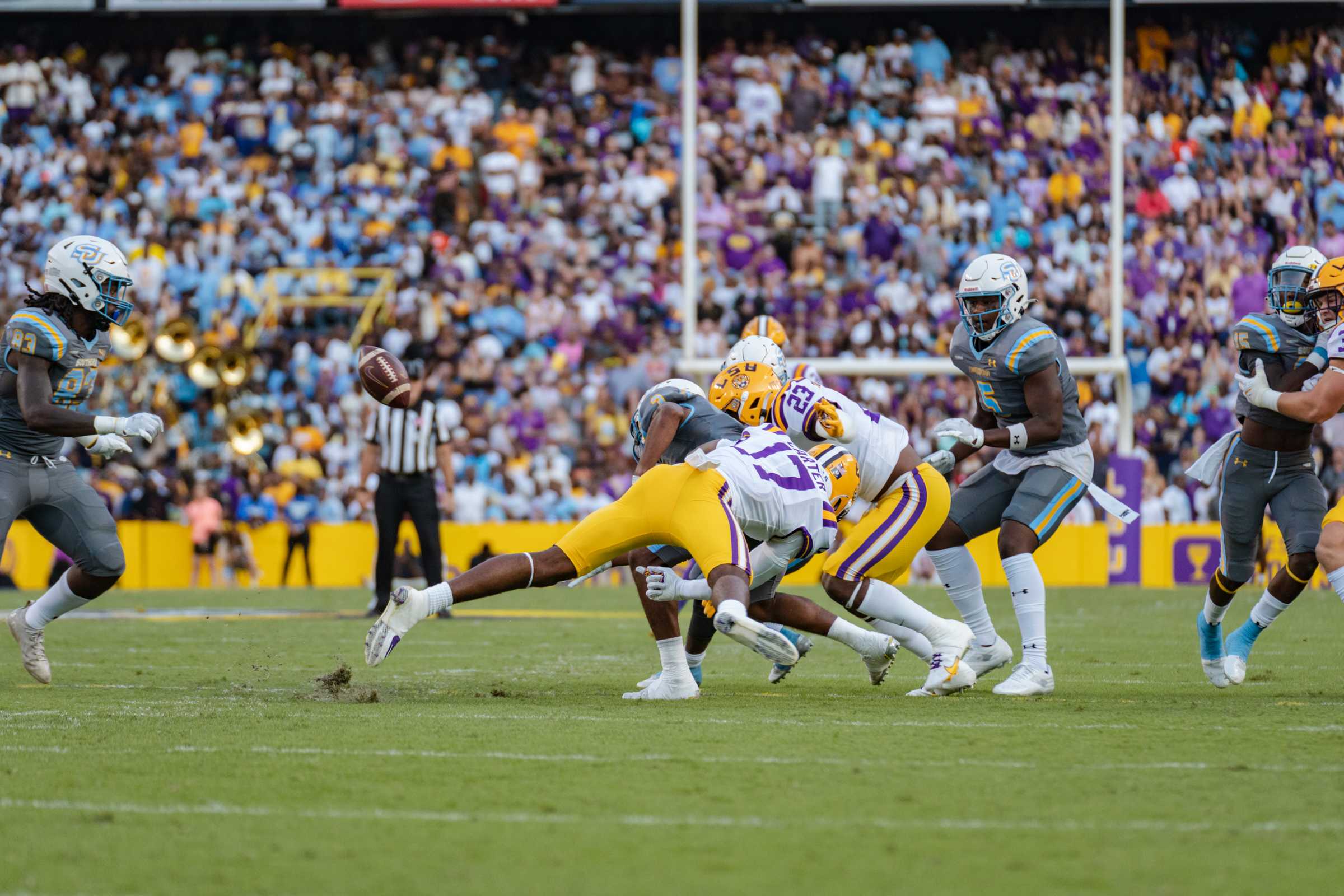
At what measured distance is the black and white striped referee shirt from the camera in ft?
36.3

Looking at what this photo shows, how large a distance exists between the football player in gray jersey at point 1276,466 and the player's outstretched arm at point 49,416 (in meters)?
4.28

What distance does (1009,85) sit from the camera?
761 inches

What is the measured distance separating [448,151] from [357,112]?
1.33m

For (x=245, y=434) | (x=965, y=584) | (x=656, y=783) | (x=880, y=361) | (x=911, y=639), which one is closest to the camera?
(x=656, y=783)

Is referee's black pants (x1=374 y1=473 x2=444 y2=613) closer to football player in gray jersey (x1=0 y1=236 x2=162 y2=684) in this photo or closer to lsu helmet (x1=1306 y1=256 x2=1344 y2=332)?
football player in gray jersey (x1=0 y1=236 x2=162 y2=684)

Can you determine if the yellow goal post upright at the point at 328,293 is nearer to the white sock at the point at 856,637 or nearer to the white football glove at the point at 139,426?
the white football glove at the point at 139,426

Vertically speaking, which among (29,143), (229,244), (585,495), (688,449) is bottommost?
(585,495)

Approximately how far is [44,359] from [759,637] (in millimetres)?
3195

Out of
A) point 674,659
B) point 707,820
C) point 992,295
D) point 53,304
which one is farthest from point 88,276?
point 707,820

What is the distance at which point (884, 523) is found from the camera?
6.58 m

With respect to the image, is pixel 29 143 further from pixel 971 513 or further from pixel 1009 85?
pixel 971 513

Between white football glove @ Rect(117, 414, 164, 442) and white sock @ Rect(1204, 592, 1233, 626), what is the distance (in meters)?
4.27

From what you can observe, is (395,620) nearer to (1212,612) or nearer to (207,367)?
(1212,612)

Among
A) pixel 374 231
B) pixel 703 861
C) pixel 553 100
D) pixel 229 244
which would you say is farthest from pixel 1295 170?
pixel 703 861
